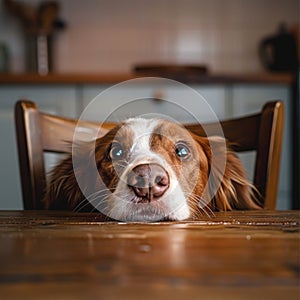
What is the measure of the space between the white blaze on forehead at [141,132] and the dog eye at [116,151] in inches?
1.1

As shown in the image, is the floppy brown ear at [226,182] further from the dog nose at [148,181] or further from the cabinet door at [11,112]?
the cabinet door at [11,112]

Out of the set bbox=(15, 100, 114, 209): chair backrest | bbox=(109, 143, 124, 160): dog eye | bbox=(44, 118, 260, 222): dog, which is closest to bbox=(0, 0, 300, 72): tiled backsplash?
bbox=(15, 100, 114, 209): chair backrest

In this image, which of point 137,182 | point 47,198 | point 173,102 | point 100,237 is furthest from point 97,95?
point 100,237

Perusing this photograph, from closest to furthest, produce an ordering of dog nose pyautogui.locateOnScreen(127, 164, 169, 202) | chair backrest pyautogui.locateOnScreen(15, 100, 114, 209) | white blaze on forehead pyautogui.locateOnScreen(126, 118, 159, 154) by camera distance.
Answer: dog nose pyautogui.locateOnScreen(127, 164, 169, 202), white blaze on forehead pyautogui.locateOnScreen(126, 118, 159, 154), chair backrest pyautogui.locateOnScreen(15, 100, 114, 209)

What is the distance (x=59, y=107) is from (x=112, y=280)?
2.17 m

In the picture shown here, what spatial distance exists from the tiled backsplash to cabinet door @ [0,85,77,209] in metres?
0.58

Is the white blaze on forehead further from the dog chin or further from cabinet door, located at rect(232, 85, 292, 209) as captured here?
cabinet door, located at rect(232, 85, 292, 209)

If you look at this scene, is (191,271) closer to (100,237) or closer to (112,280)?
(112,280)

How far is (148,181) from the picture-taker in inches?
27.3

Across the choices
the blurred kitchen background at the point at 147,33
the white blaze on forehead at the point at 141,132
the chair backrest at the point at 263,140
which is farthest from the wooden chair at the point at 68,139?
the blurred kitchen background at the point at 147,33

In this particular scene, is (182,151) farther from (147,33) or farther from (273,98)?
(147,33)

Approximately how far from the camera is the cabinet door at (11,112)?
8.16ft

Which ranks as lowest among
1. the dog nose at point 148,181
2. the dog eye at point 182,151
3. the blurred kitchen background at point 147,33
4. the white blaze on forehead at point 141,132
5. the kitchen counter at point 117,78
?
the dog nose at point 148,181

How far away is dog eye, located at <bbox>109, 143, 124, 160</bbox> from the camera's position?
0.86 m
